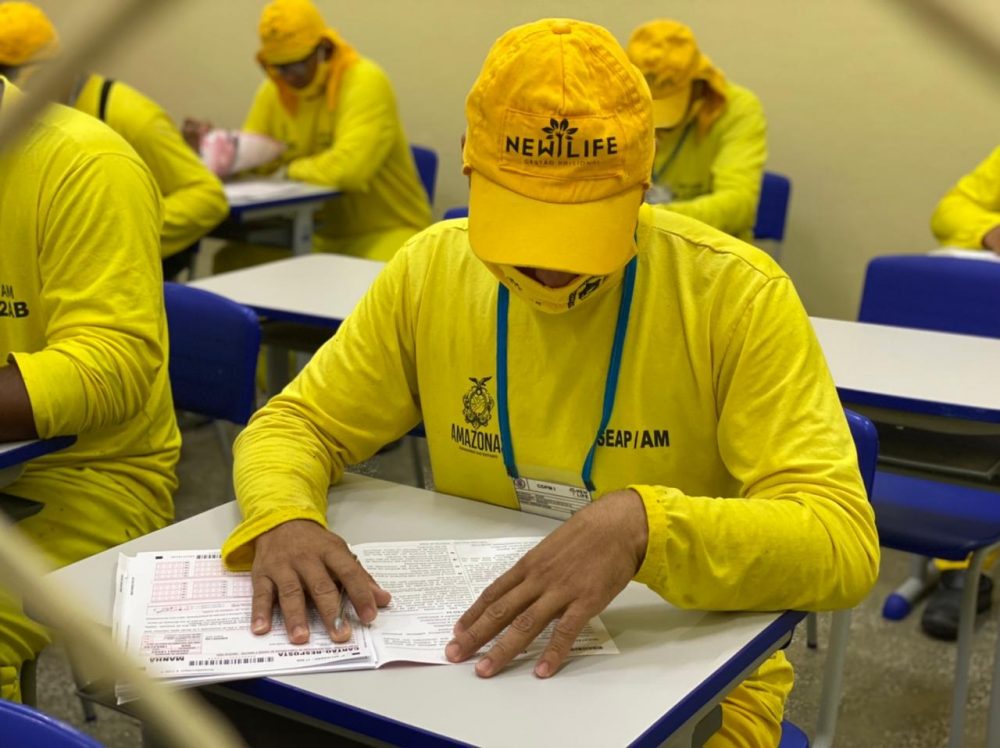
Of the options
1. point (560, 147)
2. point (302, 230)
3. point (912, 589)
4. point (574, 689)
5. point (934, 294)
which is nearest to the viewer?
point (574, 689)

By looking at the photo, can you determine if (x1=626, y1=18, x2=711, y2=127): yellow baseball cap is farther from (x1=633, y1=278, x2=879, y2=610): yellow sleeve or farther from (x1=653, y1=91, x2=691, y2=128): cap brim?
(x1=633, y1=278, x2=879, y2=610): yellow sleeve

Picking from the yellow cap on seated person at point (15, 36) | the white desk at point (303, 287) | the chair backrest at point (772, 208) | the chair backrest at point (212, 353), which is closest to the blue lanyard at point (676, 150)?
the chair backrest at point (772, 208)

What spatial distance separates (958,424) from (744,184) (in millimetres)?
1781

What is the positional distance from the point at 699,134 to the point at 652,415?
8.83ft

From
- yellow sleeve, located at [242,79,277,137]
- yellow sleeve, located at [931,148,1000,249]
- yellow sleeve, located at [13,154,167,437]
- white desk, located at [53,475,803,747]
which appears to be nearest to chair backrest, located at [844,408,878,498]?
white desk, located at [53,475,803,747]

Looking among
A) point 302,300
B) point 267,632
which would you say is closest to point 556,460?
point 267,632

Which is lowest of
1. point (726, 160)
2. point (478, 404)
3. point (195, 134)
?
point (195, 134)

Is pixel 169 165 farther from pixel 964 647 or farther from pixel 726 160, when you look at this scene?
pixel 964 647

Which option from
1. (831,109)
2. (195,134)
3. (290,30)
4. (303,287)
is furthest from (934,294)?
(195,134)

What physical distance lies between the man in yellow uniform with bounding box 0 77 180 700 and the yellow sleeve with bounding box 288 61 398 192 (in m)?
2.37

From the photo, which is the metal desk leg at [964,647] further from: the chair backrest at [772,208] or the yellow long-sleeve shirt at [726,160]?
the chair backrest at [772,208]

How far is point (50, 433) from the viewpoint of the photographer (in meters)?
1.57

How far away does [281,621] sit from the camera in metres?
1.14

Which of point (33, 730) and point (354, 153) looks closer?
point (33, 730)
